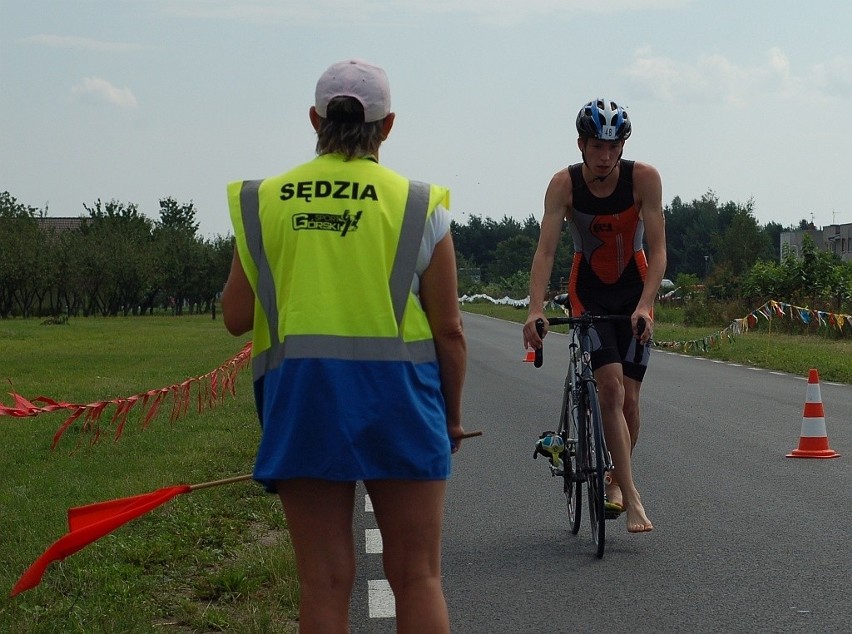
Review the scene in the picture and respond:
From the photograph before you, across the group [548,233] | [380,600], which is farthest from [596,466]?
[380,600]

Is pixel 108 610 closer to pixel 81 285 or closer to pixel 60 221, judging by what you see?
pixel 81 285

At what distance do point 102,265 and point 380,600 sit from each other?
295ft

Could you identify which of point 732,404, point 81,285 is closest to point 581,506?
point 732,404

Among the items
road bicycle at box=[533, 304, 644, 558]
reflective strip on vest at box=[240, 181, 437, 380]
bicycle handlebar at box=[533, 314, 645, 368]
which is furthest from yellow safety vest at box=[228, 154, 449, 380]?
bicycle handlebar at box=[533, 314, 645, 368]

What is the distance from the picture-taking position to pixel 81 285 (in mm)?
93750

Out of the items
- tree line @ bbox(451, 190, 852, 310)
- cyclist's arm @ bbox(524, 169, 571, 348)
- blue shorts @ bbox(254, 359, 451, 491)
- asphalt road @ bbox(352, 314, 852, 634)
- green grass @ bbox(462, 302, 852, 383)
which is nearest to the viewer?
blue shorts @ bbox(254, 359, 451, 491)

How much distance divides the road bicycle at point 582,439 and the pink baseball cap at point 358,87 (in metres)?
2.89

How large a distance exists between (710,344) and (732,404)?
13.5 metres

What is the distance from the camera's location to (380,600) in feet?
19.8

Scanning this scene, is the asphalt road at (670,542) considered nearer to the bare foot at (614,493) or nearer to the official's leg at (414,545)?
the bare foot at (614,493)

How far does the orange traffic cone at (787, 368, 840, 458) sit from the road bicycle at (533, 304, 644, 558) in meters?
3.58

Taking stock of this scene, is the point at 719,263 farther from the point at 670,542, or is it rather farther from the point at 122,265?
the point at 670,542

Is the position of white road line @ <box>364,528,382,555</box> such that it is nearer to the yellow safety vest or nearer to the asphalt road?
the asphalt road

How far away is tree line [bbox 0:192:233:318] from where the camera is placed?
88188 mm
